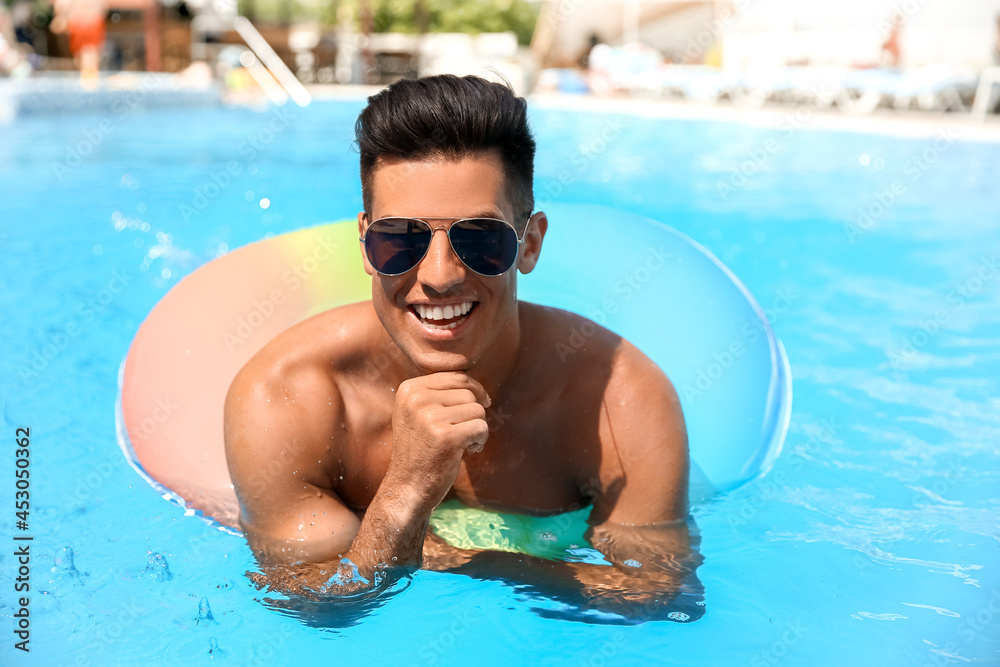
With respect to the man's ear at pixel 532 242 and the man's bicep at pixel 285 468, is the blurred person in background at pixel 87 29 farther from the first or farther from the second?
the man's ear at pixel 532 242

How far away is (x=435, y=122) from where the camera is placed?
1967 mm

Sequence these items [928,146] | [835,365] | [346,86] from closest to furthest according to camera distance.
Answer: [835,365], [928,146], [346,86]

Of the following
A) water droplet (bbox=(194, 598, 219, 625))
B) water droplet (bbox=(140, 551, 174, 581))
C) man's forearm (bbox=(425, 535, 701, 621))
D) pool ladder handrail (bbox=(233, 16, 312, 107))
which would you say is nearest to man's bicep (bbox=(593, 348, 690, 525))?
man's forearm (bbox=(425, 535, 701, 621))

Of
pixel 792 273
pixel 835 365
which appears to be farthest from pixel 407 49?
pixel 835 365

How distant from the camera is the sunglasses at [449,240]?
1.92 meters

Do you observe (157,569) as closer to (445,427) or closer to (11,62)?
(445,427)

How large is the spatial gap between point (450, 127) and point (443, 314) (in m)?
0.41

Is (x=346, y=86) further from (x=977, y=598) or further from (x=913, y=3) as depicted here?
(x=977, y=598)

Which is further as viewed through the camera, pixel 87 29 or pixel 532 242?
pixel 87 29

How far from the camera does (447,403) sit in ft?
6.25

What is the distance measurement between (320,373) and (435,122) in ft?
2.23

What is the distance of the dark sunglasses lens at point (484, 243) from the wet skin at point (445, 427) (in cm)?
2

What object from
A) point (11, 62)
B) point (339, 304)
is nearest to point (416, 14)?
point (11, 62)

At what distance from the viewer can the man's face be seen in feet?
6.32
